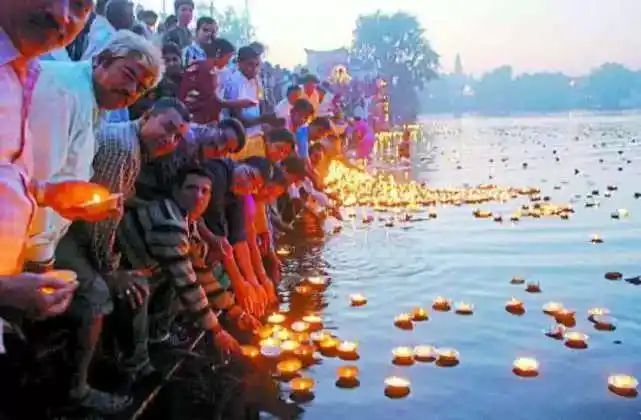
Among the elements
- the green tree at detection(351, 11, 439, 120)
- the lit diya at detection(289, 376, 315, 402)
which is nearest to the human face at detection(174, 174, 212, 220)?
the lit diya at detection(289, 376, 315, 402)

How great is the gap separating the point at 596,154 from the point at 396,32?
65.4 metres

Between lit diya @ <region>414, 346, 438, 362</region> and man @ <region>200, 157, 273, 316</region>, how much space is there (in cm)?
122

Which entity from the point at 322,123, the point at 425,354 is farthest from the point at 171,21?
the point at 425,354

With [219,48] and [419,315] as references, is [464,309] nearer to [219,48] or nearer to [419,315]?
[419,315]

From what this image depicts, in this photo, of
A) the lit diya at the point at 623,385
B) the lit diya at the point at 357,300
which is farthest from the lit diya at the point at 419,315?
the lit diya at the point at 623,385

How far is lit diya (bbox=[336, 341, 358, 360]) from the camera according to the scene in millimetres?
5555

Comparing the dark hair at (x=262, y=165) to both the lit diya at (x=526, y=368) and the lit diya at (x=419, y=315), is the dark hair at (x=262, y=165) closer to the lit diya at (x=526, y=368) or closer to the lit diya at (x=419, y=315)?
the lit diya at (x=419, y=315)

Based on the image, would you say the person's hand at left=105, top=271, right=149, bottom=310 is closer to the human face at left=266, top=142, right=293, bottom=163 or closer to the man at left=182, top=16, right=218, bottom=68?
the human face at left=266, top=142, right=293, bottom=163

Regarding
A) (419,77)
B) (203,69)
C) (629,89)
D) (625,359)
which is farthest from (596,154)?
(629,89)

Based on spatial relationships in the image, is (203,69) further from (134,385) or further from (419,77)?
(419,77)

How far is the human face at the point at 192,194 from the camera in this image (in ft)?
16.7

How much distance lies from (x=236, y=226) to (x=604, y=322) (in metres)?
2.67

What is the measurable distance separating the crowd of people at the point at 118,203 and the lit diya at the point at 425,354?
1062mm

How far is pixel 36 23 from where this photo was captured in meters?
2.44
